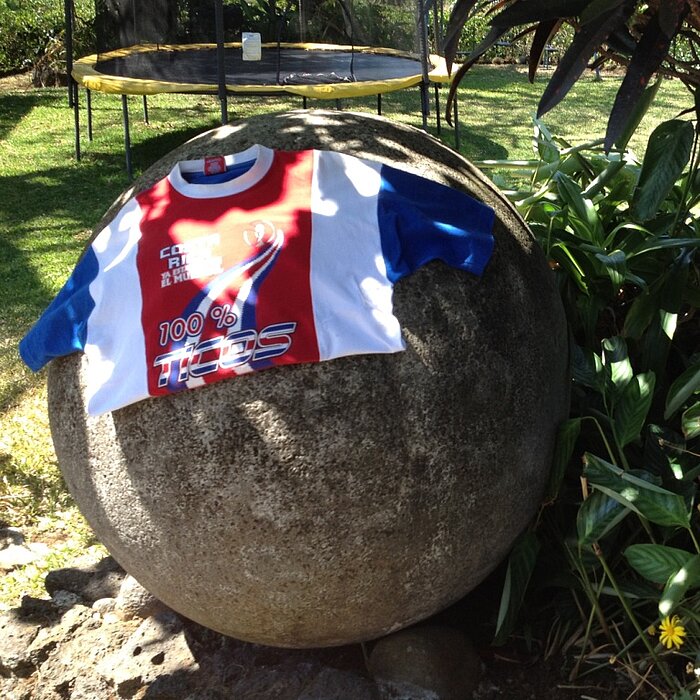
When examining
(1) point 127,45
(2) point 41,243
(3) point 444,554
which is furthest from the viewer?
(1) point 127,45

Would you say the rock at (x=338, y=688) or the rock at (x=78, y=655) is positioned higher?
the rock at (x=338, y=688)

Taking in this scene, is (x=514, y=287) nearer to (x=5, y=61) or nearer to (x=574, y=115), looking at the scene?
(x=574, y=115)

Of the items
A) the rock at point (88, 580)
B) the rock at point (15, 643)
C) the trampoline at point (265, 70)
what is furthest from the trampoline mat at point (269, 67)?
the rock at point (15, 643)

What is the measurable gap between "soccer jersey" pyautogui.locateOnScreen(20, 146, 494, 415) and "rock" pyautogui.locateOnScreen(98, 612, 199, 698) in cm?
86

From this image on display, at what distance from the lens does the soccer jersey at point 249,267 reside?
2318 mm

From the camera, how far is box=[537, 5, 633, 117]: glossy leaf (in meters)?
1.97

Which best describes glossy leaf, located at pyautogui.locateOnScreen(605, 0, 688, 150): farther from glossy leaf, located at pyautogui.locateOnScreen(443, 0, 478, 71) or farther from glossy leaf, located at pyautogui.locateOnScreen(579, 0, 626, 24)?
glossy leaf, located at pyautogui.locateOnScreen(443, 0, 478, 71)

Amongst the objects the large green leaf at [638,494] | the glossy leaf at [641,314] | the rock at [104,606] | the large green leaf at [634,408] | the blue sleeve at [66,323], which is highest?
the blue sleeve at [66,323]

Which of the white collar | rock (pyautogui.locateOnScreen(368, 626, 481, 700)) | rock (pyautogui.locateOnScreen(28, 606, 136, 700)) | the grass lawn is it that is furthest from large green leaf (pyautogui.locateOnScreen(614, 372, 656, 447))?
the grass lawn

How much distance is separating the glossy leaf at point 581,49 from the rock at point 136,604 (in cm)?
195

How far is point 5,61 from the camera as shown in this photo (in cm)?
1360

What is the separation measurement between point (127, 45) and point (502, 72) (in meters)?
6.57

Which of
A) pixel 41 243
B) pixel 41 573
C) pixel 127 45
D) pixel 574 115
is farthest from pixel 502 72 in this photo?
pixel 41 573

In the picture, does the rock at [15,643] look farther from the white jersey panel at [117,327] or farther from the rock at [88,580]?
the white jersey panel at [117,327]
